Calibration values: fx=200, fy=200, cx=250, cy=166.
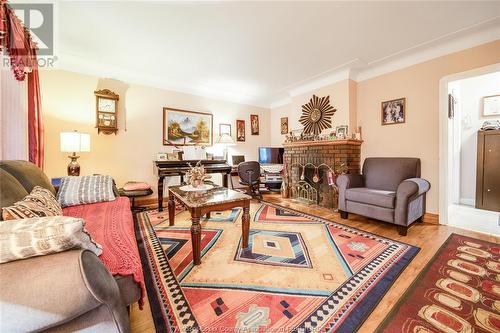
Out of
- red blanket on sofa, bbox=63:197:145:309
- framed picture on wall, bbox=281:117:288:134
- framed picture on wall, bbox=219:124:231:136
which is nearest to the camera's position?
red blanket on sofa, bbox=63:197:145:309

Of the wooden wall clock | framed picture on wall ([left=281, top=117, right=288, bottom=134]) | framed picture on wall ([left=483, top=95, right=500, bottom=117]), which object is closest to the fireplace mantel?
framed picture on wall ([left=281, top=117, right=288, bottom=134])

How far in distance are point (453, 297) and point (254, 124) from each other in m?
4.78

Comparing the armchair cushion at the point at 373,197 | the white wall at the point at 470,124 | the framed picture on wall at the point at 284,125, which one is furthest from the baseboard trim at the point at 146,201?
the white wall at the point at 470,124

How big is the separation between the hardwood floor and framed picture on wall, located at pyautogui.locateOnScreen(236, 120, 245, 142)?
2117 millimetres

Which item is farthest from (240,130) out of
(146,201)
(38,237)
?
(38,237)

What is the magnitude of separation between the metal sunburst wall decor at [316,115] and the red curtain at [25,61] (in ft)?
13.8

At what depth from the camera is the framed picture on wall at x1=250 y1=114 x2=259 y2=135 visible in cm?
548

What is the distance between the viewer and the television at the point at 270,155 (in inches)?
208

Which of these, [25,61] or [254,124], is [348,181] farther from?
[25,61]

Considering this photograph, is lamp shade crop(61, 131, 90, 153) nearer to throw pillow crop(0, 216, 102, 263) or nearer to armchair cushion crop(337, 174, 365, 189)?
throw pillow crop(0, 216, 102, 263)

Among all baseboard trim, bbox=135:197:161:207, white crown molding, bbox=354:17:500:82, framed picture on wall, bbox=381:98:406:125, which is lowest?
baseboard trim, bbox=135:197:161:207

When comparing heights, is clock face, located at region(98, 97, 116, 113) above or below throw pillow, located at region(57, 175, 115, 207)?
above

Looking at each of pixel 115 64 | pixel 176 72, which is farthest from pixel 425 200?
pixel 115 64

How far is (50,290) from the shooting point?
2.12ft
